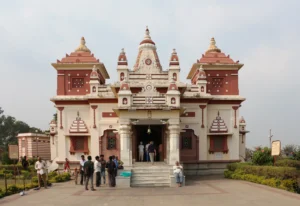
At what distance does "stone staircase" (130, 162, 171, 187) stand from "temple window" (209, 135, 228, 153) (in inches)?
291

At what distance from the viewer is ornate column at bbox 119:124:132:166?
1728cm

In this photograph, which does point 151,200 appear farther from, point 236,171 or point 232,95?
point 232,95

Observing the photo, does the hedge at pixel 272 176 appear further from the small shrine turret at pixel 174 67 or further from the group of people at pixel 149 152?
the small shrine turret at pixel 174 67

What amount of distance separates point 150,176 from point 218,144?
8759mm

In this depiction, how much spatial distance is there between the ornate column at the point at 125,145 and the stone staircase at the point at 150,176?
587mm

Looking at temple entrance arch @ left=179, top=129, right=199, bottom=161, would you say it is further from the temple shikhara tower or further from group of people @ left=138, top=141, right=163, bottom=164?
group of people @ left=138, top=141, right=163, bottom=164

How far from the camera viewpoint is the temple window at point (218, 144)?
23.6m

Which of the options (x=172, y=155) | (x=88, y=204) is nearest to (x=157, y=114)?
(x=172, y=155)

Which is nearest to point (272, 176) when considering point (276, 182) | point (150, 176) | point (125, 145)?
point (276, 182)

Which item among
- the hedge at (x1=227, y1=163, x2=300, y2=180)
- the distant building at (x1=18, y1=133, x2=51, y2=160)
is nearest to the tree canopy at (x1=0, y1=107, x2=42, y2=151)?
the distant building at (x1=18, y1=133, x2=51, y2=160)

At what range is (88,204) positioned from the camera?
430 inches

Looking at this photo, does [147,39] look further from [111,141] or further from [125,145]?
[125,145]

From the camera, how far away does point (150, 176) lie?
16859mm

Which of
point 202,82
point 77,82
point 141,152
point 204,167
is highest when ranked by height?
point 77,82
